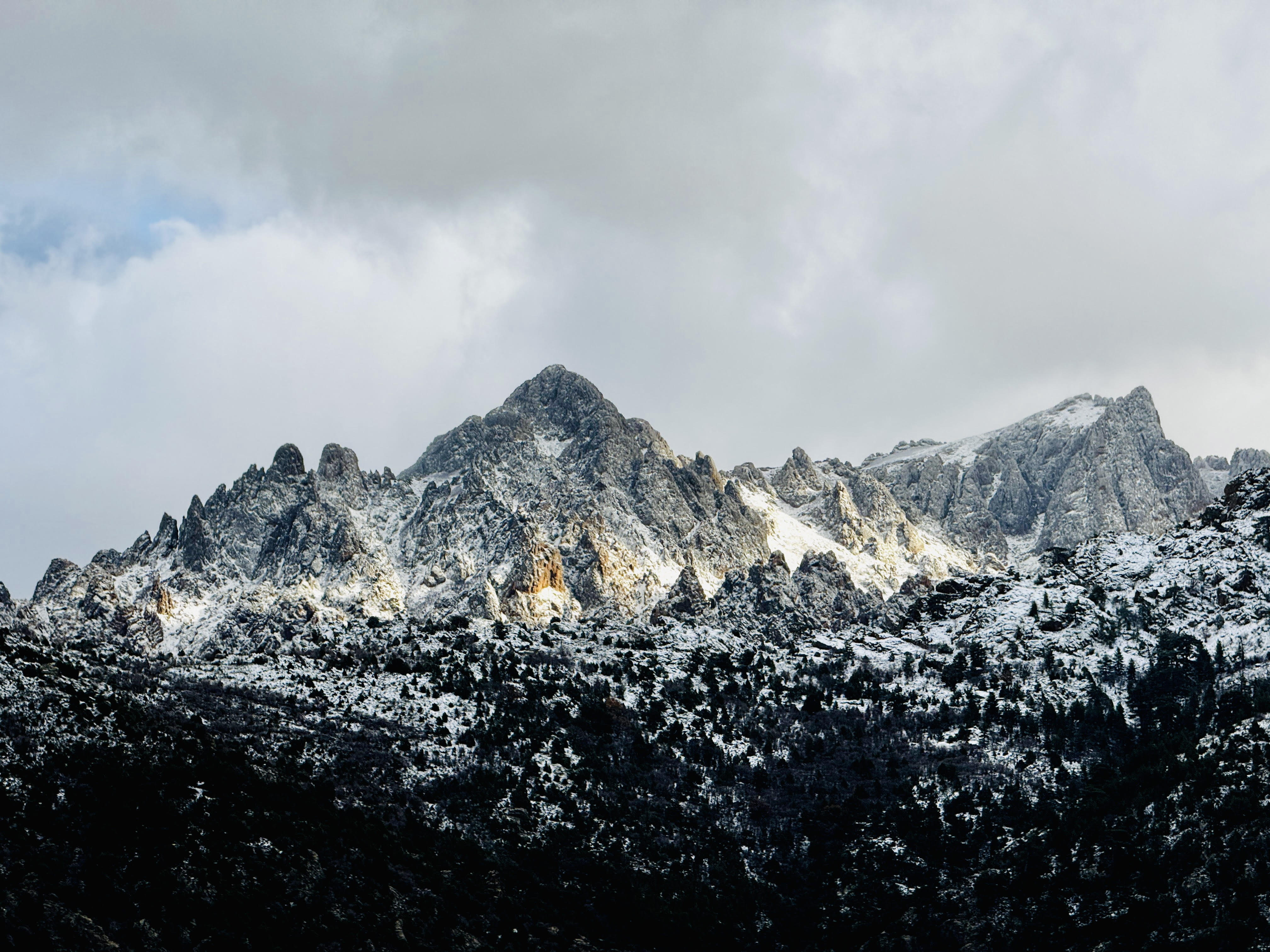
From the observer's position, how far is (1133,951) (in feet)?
392

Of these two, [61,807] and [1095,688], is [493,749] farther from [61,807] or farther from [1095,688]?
[1095,688]

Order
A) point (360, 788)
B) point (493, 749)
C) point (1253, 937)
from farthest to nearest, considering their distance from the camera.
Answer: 1. point (493, 749)
2. point (360, 788)
3. point (1253, 937)

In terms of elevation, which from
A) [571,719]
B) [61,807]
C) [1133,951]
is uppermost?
[571,719]

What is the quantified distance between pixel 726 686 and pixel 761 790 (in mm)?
33812

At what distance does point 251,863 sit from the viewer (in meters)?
111

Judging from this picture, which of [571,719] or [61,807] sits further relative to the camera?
[571,719]

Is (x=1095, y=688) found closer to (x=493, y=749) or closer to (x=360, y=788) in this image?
(x=493, y=749)

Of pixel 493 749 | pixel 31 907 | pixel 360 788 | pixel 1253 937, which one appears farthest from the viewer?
pixel 493 749

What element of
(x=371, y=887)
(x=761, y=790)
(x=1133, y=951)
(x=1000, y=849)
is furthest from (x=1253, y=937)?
Answer: (x=371, y=887)

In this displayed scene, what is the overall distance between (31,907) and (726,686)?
4718 inches

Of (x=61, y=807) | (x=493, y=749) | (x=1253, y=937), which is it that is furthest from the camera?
(x=493, y=749)

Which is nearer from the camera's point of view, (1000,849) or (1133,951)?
(1133,951)

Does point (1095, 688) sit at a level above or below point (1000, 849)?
above

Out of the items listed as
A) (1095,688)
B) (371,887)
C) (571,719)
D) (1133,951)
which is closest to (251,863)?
(371,887)
